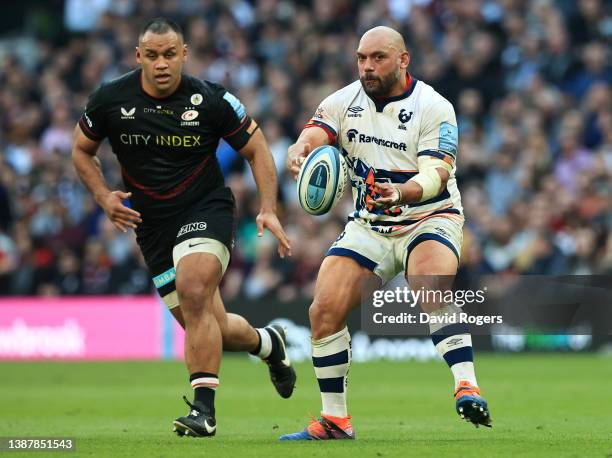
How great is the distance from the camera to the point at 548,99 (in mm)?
21016

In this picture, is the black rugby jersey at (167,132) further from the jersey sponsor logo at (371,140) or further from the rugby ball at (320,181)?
the rugby ball at (320,181)

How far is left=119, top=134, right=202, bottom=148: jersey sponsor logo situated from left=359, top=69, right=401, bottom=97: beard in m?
1.28

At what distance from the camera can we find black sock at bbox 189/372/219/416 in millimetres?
9242

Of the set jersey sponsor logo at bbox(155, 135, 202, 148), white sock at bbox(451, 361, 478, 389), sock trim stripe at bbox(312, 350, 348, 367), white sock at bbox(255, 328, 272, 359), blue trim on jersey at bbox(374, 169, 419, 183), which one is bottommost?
white sock at bbox(451, 361, 478, 389)

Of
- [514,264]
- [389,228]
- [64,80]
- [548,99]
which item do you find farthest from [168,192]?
[64,80]

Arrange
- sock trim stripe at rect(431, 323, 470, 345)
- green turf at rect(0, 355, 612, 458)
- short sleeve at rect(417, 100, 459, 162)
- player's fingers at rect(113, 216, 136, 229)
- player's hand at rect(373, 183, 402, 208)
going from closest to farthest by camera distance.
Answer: green turf at rect(0, 355, 612, 458), player's hand at rect(373, 183, 402, 208), sock trim stripe at rect(431, 323, 470, 345), short sleeve at rect(417, 100, 459, 162), player's fingers at rect(113, 216, 136, 229)

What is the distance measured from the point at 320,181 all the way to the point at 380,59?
1025 mm

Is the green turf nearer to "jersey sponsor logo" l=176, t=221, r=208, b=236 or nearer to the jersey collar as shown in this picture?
"jersey sponsor logo" l=176, t=221, r=208, b=236

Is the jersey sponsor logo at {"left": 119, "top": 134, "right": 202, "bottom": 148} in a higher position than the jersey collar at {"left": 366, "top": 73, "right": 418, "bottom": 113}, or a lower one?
lower

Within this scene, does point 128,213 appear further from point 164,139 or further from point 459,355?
point 459,355

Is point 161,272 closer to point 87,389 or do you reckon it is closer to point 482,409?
point 482,409

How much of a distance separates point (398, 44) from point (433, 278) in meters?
1.67

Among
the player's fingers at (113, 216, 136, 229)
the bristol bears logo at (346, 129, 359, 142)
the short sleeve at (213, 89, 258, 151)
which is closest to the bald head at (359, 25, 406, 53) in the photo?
the bristol bears logo at (346, 129, 359, 142)

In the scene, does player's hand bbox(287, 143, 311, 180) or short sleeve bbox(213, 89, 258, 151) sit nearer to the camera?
player's hand bbox(287, 143, 311, 180)
